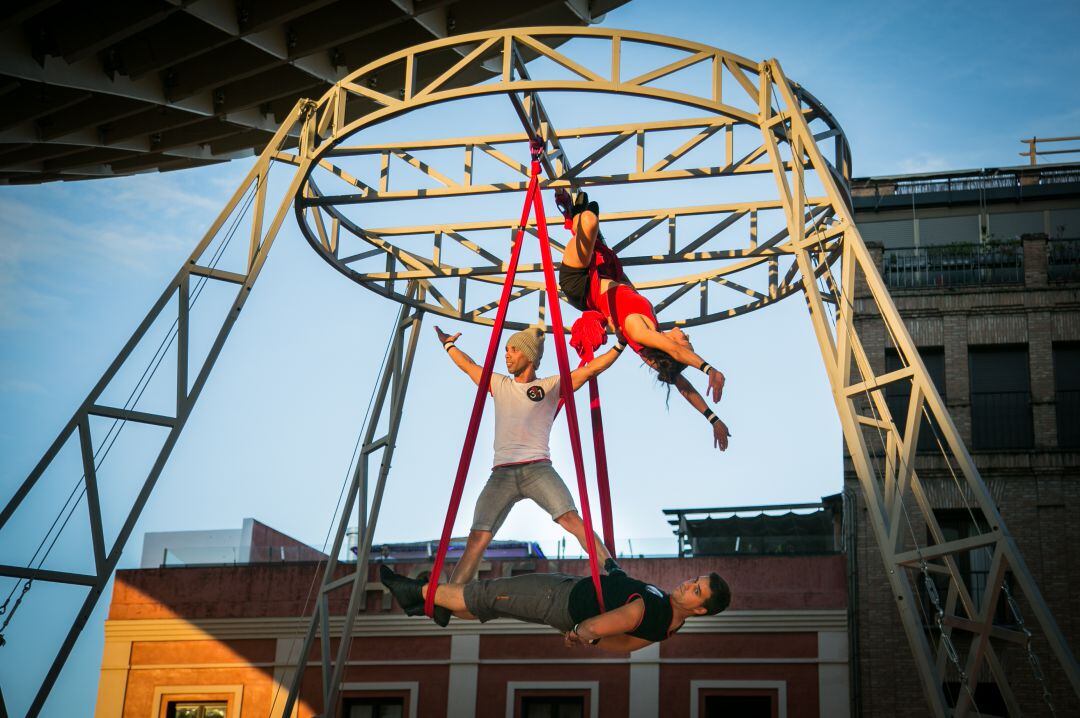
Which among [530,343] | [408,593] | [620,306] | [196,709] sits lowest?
[196,709]

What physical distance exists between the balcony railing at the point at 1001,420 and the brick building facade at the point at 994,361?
0.07ft

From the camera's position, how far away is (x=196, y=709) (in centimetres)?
2109

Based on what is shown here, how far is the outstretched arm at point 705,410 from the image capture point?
10570 mm

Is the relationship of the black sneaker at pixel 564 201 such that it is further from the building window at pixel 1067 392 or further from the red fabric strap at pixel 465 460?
the building window at pixel 1067 392

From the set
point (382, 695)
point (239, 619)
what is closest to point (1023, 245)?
point (382, 695)

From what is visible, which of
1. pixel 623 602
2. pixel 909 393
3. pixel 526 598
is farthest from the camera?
pixel 909 393

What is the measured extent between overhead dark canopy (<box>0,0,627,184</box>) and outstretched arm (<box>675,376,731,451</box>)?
536cm

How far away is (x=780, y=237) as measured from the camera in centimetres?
1433

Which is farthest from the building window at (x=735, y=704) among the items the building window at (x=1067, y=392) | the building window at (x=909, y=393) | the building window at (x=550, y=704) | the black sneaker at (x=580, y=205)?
the black sneaker at (x=580, y=205)

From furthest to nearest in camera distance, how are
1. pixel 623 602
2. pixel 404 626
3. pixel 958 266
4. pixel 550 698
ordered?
pixel 958 266
pixel 404 626
pixel 550 698
pixel 623 602

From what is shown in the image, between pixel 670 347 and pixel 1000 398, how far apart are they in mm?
13022

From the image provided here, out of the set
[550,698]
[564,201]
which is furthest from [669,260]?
[550,698]

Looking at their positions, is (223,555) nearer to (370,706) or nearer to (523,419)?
(370,706)

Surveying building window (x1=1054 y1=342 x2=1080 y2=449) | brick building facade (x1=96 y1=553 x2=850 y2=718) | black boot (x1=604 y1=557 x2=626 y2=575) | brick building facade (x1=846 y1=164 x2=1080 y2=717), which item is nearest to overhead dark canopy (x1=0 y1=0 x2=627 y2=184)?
black boot (x1=604 y1=557 x2=626 y2=575)
